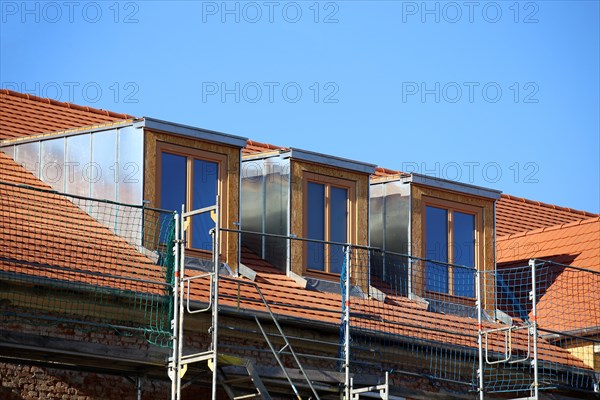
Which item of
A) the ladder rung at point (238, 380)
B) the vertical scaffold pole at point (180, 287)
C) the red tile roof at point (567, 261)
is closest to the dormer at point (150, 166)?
the vertical scaffold pole at point (180, 287)

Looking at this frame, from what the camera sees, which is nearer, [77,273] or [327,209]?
[77,273]

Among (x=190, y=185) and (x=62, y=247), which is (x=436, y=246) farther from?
(x=62, y=247)

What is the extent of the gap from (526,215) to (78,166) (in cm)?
1196

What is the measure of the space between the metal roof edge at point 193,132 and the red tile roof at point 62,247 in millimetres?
1645

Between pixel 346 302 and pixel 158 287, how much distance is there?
8.68ft

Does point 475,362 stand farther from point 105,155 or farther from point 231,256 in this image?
→ point 105,155

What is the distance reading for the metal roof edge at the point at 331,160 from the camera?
24.0 meters

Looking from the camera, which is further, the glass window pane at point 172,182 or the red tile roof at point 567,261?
the red tile roof at point 567,261

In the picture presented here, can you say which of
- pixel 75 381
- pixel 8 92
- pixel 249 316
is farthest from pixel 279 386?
pixel 8 92

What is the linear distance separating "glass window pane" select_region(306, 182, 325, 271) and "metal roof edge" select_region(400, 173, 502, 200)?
1.72m

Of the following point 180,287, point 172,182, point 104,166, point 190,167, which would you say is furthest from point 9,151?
point 180,287

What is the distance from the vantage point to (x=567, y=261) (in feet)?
90.6

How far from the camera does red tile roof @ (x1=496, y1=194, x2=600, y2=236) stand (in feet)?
101

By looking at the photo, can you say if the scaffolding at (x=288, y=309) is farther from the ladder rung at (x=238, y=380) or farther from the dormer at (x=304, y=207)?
the dormer at (x=304, y=207)
